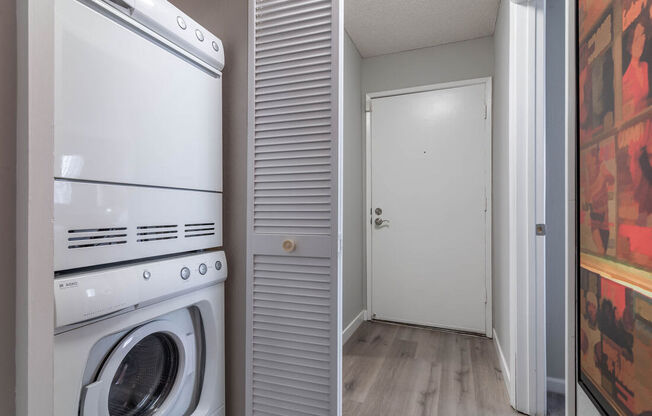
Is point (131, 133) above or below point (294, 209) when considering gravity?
above

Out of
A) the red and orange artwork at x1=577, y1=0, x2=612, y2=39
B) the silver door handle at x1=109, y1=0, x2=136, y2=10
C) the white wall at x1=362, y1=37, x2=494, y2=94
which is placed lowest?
the red and orange artwork at x1=577, y1=0, x2=612, y2=39

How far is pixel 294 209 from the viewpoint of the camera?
121 centimetres

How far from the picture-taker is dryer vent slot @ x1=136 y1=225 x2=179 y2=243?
902 millimetres

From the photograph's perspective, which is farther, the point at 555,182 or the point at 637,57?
the point at 555,182

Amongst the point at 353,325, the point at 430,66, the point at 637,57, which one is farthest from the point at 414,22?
the point at 353,325

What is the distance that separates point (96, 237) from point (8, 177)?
392 mm

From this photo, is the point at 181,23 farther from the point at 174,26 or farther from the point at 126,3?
the point at 126,3

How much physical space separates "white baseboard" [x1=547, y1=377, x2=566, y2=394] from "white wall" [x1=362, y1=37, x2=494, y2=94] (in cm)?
217

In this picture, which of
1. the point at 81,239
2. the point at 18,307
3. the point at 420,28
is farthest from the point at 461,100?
the point at 18,307

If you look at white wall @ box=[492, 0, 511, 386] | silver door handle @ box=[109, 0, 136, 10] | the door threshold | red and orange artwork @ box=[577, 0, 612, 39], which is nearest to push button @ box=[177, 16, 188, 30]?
silver door handle @ box=[109, 0, 136, 10]

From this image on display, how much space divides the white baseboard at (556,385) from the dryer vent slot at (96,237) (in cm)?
228

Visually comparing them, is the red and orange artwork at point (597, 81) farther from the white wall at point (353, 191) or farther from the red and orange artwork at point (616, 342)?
the white wall at point (353, 191)

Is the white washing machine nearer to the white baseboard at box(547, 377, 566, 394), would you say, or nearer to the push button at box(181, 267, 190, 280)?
the push button at box(181, 267, 190, 280)

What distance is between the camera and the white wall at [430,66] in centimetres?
260
